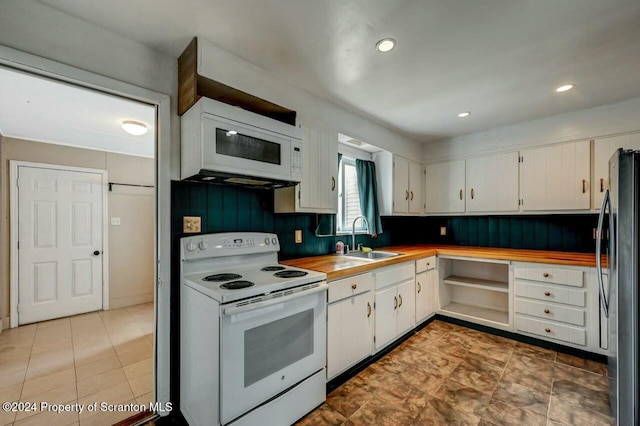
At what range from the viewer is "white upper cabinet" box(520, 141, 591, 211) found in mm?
2773

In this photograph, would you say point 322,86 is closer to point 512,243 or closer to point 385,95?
point 385,95

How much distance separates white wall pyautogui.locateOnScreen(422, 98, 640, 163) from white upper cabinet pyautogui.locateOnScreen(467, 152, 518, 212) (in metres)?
0.12

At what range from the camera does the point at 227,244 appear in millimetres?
1992

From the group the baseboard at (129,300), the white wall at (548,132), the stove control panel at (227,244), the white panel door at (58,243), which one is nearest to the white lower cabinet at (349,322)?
the stove control panel at (227,244)

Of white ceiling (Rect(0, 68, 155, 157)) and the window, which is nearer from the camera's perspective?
white ceiling (Rect(0, 68, 155, 157))

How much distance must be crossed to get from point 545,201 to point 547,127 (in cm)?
82

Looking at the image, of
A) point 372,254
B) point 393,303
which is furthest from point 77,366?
point 372,254

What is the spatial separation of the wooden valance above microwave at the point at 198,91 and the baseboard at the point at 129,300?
11.8 feet

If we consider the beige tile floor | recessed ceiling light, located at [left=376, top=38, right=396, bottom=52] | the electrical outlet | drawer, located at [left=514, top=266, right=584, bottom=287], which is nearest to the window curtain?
drawer, located at [left=514, top=266, right=584, bottom=287]

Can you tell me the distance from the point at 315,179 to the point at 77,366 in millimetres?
2696

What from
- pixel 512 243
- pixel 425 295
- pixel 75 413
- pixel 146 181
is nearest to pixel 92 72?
pixel 75 413

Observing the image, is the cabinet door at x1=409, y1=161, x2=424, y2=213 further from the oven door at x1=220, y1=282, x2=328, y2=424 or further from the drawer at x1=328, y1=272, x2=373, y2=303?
the oven door at x1=220, y1=282, x2=328, y2=424

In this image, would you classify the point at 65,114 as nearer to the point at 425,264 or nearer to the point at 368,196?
the point at 368,196

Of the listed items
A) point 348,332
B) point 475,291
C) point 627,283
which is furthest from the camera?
point 475,291
